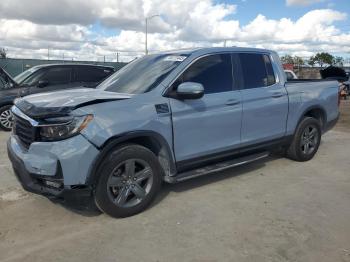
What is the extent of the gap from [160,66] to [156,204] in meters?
1.75

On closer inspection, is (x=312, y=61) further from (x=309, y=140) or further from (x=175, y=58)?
(x=175, y=58)

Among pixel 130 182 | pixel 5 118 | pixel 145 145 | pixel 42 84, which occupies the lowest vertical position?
pixel 130 182

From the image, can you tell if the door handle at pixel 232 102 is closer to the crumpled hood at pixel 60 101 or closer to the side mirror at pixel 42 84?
the crumpled hood at pixel 60 101

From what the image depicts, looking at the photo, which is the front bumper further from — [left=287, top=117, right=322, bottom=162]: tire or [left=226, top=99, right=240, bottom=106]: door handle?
[left=287, top=117, right=322, bottom=162]: tire

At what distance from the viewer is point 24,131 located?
450 cm

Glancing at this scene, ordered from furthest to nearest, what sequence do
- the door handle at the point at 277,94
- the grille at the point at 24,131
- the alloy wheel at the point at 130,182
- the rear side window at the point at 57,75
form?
the rear side window at the point at 57,75 → the door handle at the point at 277,94 → the alloy wheel at the point at 130,182 → the grille at the point at 24,131

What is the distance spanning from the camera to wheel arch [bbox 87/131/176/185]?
167 inches

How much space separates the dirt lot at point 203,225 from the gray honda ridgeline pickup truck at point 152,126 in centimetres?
34

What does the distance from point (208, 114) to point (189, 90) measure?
558mm

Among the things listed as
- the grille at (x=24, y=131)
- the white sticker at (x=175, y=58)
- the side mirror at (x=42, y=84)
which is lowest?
the grille at (x=24, y=131)

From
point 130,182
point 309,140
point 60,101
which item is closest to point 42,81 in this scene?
point 60,101

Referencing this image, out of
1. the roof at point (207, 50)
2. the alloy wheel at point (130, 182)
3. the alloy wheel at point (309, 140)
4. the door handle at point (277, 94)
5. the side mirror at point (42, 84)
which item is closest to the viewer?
the alloy wheel at point (130, 182)

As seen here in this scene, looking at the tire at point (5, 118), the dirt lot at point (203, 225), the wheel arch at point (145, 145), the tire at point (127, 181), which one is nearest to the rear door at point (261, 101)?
the dirt lot at point (203, 225)

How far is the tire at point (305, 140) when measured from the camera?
6.83m
